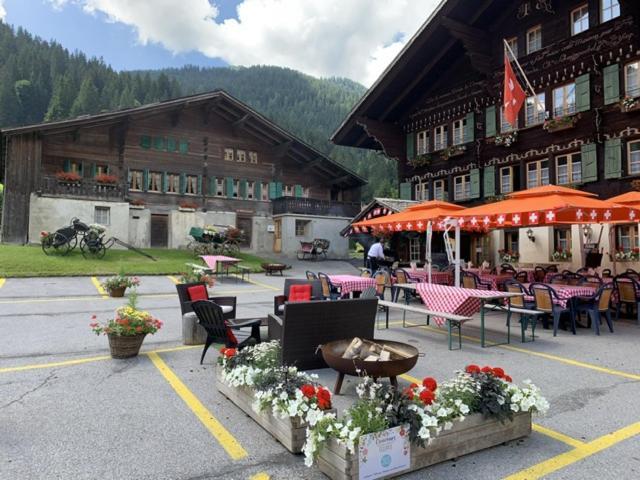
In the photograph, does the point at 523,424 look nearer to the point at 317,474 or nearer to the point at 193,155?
the point at 317,474

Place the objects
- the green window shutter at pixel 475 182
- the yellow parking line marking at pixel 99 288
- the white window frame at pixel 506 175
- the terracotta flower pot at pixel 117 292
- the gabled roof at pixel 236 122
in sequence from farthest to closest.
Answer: the gabled roof at pixel 236 122, the green window shutter at pixel 475 182, the white window frame at pixel 506 175, the yellow parking line marking at pixel 99 288, the terracotta flower pot at pixel 117 292

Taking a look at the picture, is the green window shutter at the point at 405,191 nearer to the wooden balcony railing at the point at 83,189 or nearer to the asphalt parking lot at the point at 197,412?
the asphalt parking lot at the point at 197,412

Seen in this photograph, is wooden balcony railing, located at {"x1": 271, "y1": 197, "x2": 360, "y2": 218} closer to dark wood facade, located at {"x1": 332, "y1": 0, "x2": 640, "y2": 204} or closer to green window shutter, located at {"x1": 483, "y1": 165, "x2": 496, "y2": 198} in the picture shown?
dark wood facade, located at {"x1": 332, "y1": 0, "x2": 640, "y2": 204}

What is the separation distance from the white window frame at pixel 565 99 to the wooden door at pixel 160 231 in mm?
21665

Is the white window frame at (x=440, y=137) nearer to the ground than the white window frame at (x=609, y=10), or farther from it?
nearer to the ground

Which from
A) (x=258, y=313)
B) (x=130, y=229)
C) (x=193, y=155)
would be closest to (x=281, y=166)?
(x=193, y=155)

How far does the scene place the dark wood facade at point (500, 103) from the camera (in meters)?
14.2

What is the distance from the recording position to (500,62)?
18422 millimetres

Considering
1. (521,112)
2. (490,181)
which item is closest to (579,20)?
(521,112)

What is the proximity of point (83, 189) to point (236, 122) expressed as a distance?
10.4 m

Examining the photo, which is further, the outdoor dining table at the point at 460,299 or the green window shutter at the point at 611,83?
the green window shutter at the point at 611,83

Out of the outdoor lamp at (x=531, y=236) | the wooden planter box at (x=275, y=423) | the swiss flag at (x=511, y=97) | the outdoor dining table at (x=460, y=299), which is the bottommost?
the wooden planter box at (x=275, y=423)

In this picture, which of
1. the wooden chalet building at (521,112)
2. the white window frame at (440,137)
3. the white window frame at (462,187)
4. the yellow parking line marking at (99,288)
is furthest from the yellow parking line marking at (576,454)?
the white window frame at (440,137)

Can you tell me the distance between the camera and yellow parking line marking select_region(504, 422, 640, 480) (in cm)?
311
